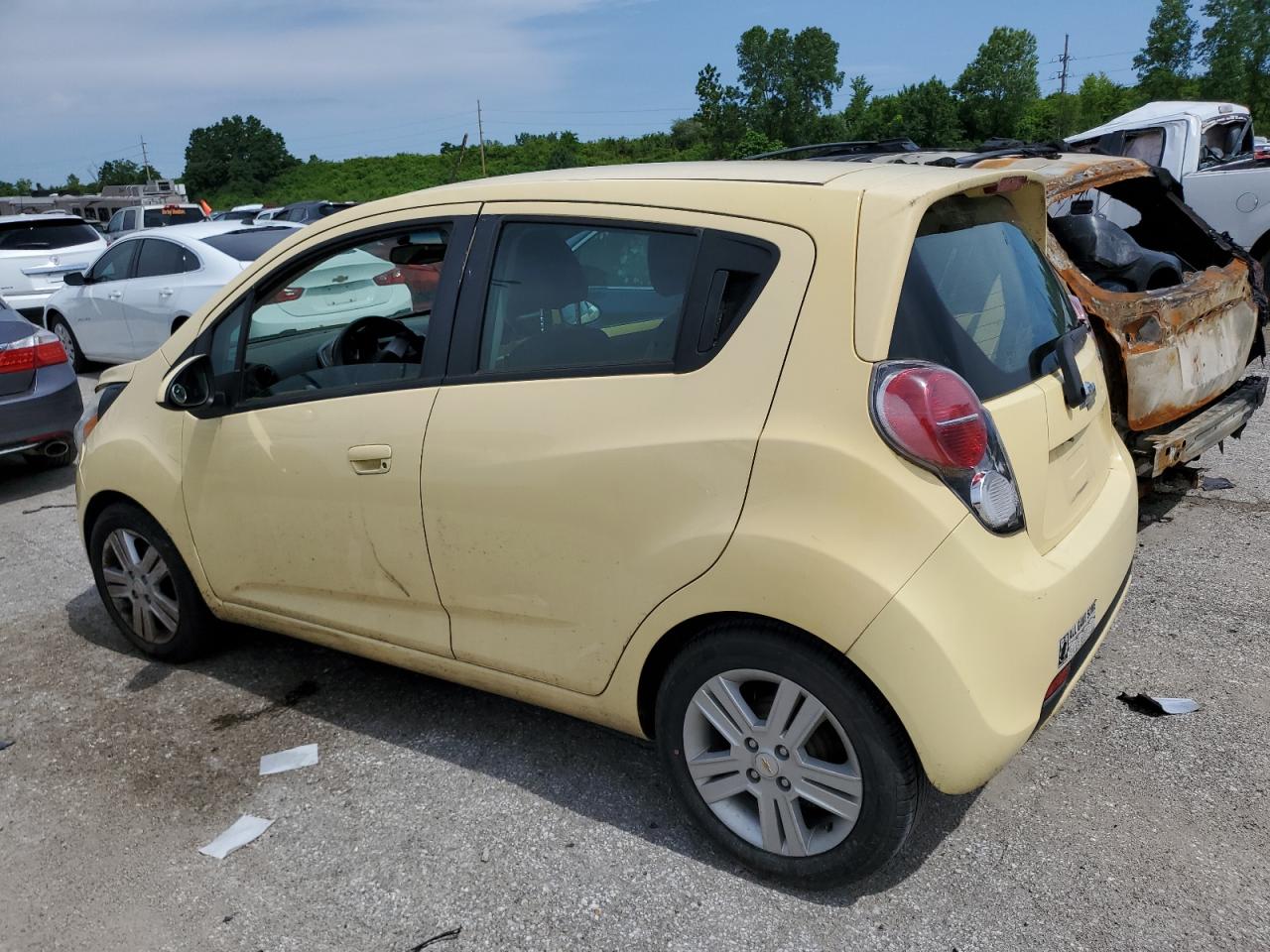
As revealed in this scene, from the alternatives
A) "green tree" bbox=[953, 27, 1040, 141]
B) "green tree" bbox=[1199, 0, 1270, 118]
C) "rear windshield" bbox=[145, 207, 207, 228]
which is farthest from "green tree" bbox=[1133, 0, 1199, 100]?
"rear windshield" bbox=[145, 207, 207, 228]

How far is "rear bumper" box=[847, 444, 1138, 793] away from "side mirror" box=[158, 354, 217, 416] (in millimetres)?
2446

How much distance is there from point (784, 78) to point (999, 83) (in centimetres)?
1794

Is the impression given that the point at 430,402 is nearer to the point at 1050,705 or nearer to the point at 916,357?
the point at 916,357

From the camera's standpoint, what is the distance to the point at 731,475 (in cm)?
245

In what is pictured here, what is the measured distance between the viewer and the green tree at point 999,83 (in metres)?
78.2

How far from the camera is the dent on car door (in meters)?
2.49

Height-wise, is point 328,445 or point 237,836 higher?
point 328,445

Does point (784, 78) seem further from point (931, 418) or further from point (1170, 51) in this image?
point (931, 418)

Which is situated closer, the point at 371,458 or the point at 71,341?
the point at 371,458

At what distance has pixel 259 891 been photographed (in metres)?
2.79

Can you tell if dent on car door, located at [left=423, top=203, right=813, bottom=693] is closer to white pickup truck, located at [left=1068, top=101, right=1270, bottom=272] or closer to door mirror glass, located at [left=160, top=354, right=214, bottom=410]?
door mirror glass, located at [left=160, top=354, right=214, bottom=410]

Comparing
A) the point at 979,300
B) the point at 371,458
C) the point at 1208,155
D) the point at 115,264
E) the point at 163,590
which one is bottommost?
the point at 163,590

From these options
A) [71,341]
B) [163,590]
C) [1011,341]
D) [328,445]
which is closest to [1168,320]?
[1011,341]

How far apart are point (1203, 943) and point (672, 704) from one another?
1352 mm
